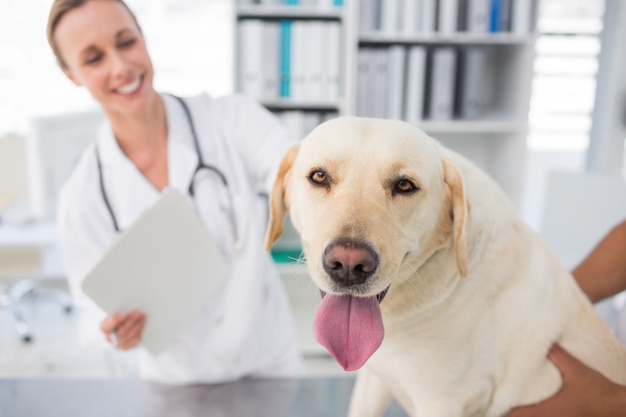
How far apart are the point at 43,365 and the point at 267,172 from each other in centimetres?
198

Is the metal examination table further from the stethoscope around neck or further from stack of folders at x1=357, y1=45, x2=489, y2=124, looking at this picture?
stack of folders at x1=357, y1=45, x2=489, y2=124

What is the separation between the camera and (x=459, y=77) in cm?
242

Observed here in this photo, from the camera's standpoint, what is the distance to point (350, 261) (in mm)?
564

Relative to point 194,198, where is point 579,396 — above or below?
below

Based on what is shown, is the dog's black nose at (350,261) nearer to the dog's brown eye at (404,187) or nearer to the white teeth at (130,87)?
the dog's brown eye at (404,187)

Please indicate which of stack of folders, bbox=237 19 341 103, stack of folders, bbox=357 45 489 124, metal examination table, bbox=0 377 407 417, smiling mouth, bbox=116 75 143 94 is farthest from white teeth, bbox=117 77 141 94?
stack of folders, bbox=357 45 489 124

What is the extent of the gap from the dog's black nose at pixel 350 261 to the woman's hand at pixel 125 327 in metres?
0.65

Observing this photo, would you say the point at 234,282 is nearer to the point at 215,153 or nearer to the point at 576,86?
the point at 215,153

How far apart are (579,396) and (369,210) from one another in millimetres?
424

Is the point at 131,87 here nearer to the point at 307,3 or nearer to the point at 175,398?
the point at 175,398

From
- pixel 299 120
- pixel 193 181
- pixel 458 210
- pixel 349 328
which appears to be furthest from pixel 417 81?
pixel 349 328

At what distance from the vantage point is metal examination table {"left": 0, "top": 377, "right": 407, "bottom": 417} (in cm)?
100

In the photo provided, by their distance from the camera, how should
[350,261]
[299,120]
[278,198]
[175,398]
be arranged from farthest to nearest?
1. [299,120]
2. [175,398]
3. [278,198]
4. [350,261]

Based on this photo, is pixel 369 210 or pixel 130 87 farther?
pixel 130 87
